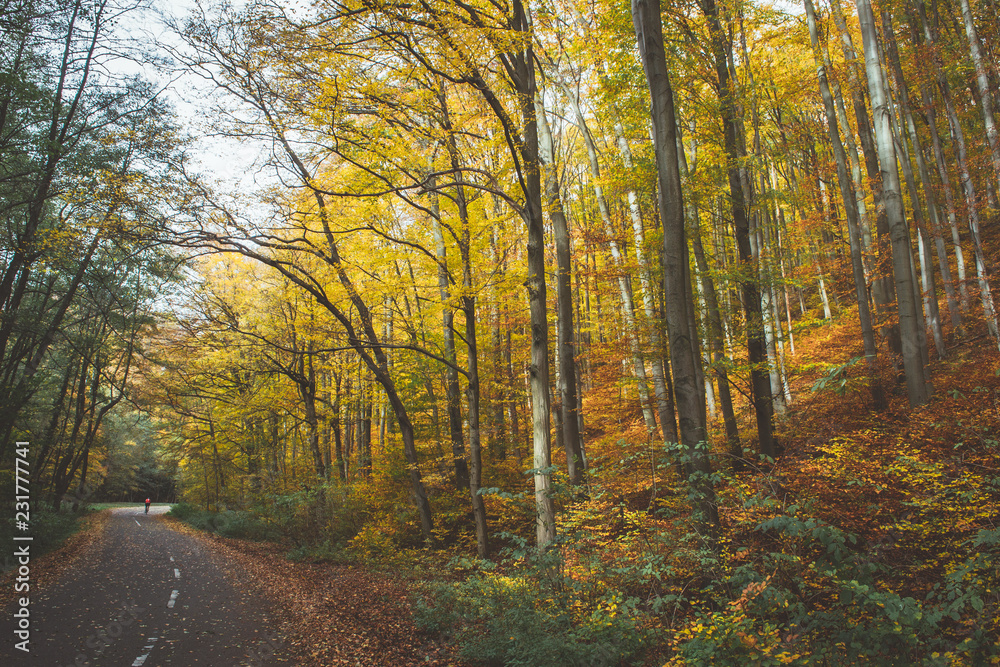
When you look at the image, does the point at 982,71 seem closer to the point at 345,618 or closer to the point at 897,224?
the point at 897,224

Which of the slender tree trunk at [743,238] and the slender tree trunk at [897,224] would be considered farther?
the slender tree trunk at [743,238]

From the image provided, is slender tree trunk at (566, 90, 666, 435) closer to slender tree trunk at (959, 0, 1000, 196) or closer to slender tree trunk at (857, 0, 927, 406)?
slender tree trunk at (857, 0, 927, 406)

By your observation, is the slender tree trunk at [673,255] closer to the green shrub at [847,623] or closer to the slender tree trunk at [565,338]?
the green shrub at [847,623]

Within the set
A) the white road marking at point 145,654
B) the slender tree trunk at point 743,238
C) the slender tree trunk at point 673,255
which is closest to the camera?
the slender tree trunk at point 673,255

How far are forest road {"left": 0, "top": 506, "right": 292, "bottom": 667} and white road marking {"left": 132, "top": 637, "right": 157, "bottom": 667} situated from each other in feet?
0.03

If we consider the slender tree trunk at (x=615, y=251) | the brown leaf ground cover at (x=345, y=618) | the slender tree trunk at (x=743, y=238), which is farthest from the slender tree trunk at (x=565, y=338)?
the brown leaf ground cover at (x=345, y=618)

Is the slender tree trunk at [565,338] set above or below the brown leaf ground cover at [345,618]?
above

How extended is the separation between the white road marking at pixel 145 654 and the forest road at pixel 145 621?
1cm

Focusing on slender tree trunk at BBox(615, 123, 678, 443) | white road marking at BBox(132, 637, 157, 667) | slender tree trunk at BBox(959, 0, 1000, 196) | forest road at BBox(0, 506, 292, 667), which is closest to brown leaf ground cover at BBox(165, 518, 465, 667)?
forest road at BBox(0, 506, 292, 667)

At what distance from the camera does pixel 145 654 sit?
5578 millimetres

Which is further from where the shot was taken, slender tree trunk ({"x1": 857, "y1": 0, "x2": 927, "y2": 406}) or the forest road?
slender tree trunk ({"x1": 857, "y1": 0, "x2": 927, "y2": 406})

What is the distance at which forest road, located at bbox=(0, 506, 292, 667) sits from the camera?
18.0 feet

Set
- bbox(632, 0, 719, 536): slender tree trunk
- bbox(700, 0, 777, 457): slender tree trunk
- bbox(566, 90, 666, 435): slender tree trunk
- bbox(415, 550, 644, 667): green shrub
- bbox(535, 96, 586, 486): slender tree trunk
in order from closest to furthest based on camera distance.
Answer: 1. bbox(415, 550, 644, 667): green shrub
2. bbox(632, 0, 719, 536): slender tree trunk
3. bbox(700, 0, 777, 457): slender tree trunk
4. bbox(535, 96, 586, 486): slender tree trunk
5. bbox(566, 90, 666, 435): slender tree trunk

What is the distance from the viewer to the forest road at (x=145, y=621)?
18.0ft
